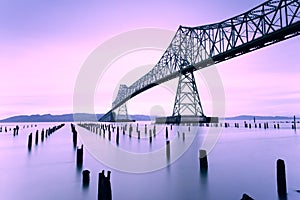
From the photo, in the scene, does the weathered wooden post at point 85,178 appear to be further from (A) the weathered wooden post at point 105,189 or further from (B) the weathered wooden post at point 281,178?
(B) the weathered wooden post at point 281,178

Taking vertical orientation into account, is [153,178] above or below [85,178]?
below

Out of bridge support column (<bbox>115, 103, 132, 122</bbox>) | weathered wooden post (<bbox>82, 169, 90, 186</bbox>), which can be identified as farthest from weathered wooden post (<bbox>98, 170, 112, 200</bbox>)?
bridge support column (<bbox>115, 103, 132, 122</bbox>)

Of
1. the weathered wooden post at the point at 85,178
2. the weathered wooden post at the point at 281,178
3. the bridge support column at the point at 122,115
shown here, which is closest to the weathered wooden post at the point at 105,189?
the weathered wooden post at the point at 85,178

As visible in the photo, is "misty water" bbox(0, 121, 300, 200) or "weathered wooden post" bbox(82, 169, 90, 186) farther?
"weathered wooden post" bbox(82, 169, 90, 186)

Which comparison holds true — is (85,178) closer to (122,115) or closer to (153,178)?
(153,178)

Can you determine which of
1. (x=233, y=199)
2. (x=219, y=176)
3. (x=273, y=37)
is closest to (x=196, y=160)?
(x=219, y=176)

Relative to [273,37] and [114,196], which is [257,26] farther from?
[114,196]

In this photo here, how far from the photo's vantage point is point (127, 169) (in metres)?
11.5

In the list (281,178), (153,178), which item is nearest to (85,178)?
(153,178)

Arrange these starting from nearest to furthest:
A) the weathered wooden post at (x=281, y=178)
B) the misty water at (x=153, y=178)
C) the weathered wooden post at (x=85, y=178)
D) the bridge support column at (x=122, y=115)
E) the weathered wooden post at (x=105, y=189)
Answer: the weathered wooden post at (x=105, y=189) → the weathered wooden post at (x=281, y=178) → the misty water at (x=153, y=178) → the weathered wooden post at (x=85, y=178) → the bridge support column at (x=122, y=115)

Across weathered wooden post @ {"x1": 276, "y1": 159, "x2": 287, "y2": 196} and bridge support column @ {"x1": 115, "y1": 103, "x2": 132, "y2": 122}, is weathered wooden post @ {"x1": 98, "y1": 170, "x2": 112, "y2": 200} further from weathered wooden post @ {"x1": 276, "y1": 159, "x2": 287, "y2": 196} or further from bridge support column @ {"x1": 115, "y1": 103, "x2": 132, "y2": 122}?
bridge support column @ {"x1": 115, "y1": 103, "x2": 132, "y2": 122}

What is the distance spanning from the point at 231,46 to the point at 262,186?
23.5 m

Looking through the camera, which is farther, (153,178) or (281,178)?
(153,178)

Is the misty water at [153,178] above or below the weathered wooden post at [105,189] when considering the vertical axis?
below
